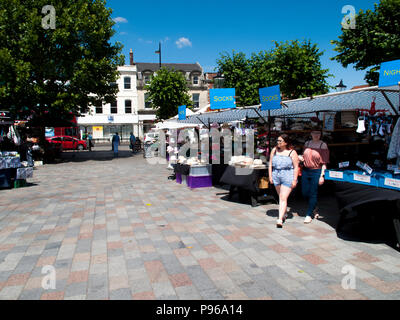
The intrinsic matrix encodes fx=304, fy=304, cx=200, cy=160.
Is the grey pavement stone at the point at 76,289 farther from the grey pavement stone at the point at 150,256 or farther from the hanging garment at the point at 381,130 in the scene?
the hanging garment at the point at 381,130

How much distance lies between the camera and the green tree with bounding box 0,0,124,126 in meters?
15.0

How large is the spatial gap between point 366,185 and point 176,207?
3.93m

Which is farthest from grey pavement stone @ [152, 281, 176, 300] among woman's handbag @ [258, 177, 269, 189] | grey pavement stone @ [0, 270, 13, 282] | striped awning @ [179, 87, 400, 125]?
striped awning @ [179, 87, 400, 125]

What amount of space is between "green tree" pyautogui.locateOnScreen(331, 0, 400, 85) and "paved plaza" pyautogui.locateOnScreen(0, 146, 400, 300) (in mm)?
11967

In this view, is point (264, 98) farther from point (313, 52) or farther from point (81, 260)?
point (313, 52)

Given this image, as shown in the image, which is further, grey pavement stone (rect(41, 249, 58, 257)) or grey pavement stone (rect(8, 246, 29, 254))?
grey pavement stone (rect(8, 246, 29, 254))

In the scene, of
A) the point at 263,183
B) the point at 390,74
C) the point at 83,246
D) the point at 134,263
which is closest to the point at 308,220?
the point at 263,183

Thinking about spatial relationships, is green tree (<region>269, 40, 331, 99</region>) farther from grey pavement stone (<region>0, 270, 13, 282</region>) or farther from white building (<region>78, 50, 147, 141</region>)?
white building (<region>78, 50, 147, 141</region>)

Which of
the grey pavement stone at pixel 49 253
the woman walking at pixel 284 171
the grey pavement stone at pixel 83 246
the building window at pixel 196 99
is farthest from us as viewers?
the building window at pixel 196 99

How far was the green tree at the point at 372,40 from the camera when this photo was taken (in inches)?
584

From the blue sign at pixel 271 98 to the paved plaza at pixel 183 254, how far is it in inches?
90.7

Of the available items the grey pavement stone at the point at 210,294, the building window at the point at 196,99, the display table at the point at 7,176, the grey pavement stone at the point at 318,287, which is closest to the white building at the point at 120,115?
the building window at the point at 196,99

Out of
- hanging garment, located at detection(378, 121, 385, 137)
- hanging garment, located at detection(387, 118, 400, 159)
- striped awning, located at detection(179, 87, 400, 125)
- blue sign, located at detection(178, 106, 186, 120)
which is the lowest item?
hanging garment, located at detection(387, 118, 400, 159)
